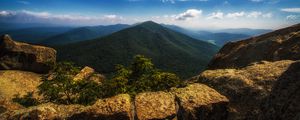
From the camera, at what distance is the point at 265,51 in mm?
33969

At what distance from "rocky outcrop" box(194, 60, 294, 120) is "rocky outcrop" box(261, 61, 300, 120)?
650cm

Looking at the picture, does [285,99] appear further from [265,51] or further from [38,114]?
[265,51]

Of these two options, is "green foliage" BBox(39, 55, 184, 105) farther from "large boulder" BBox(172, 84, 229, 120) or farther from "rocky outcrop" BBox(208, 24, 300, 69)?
"rocky outcrop" BBox(208, 24, 300, 69)

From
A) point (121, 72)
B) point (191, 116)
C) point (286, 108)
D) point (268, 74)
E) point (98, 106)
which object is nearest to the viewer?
point (286, 108)

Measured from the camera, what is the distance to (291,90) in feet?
38.2

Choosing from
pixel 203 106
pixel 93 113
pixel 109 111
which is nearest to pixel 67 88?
pixel 93 113

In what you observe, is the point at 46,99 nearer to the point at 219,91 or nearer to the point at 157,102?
the point at 157,102

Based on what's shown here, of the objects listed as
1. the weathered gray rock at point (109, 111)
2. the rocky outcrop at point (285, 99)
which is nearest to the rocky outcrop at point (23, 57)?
the weathered gray rock at point (109, 111)

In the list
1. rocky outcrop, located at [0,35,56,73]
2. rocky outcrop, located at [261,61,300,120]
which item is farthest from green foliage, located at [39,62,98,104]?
rocky outcrop, located at [0,35,56,73]

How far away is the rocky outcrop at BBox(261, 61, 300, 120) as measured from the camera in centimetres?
1119

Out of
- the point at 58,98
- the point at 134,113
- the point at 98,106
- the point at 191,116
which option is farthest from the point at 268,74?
the point at 58,98

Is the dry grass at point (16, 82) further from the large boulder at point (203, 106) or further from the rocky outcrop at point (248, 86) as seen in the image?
the rocky outcrop at point (248, 86)

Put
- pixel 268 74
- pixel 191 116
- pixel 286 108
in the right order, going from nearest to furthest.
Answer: pixel 286 108, pixel 191 116, pixel 268 74

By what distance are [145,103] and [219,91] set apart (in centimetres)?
679
